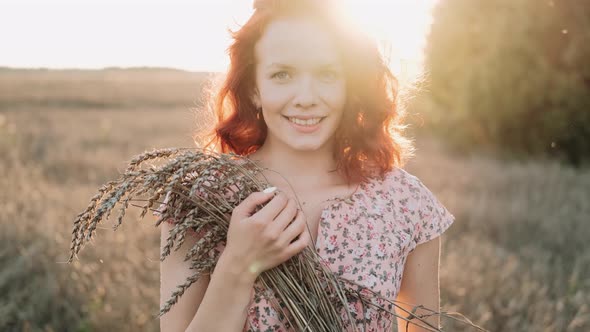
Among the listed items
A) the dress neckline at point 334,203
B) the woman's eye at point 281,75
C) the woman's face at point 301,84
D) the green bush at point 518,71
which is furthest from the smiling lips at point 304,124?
the green bush at point 518,71

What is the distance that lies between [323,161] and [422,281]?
1.79ft

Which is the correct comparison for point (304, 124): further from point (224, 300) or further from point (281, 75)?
point (224, 300)

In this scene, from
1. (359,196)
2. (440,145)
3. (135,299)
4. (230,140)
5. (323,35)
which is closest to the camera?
(323,35)

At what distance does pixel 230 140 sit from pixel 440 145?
13.1 m

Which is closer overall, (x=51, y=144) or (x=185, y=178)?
(x=185, y=178)

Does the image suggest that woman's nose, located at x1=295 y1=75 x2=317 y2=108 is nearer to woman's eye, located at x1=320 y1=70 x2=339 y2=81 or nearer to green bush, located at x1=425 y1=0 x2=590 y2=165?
woman's eye, located at x1=320 y1=70 x2=339 y2=81

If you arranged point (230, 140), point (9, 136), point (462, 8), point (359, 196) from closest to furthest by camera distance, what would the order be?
point (359, 196) < point (230, 140) < point (9, 136) < point (462, 8)

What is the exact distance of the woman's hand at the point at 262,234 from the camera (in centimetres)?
154

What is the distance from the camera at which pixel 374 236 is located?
1.99m

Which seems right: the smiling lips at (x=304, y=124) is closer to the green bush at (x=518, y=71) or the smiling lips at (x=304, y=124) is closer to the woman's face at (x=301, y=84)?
the woman's face at (x=301, y=84)

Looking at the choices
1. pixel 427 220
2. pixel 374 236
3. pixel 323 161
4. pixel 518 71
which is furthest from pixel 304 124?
pixel 518 71

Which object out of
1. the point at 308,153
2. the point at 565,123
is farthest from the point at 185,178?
the point at 565,123

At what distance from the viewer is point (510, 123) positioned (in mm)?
13352

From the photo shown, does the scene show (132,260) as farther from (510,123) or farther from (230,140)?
(510,123)
